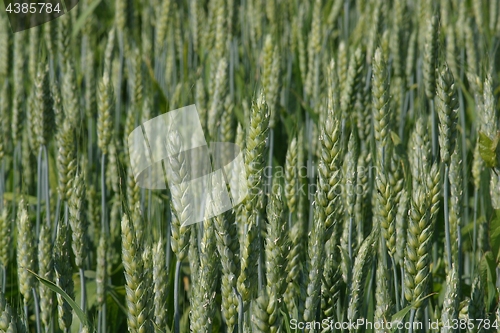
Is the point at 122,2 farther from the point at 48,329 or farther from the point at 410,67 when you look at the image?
the point at 48,329

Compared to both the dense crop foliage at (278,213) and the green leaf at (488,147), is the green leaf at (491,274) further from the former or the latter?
the green leaf at (488,147)

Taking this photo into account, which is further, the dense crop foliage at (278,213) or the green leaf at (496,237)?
the green leaf at (496,237)

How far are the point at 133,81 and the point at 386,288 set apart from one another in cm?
106

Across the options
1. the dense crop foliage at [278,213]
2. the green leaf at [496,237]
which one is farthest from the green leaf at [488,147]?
the green leaf at [496,237]

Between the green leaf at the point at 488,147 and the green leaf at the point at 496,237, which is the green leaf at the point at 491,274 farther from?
the green leaf at the point at 488,147

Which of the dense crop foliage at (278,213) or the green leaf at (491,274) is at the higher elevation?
the dense crop foliage at (278,213)

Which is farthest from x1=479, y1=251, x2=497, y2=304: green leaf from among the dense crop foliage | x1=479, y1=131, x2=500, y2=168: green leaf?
x1=479, y1=131, x2=500, y2=168: green leaf

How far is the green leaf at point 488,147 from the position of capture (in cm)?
101

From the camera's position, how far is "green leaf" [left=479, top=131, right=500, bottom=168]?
1011mm

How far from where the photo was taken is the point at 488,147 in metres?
1.02

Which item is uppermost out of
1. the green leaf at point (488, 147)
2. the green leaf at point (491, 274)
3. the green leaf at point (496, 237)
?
the green leaf at point (488, 147)

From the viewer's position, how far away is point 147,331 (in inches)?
30.7

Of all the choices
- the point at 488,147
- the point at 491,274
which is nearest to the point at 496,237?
the point at 491,274

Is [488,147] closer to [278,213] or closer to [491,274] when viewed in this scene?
[491,274]
